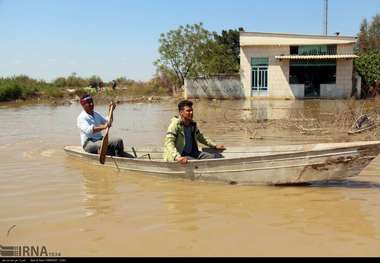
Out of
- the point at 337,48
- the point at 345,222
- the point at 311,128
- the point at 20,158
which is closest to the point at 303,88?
the point at 337,48

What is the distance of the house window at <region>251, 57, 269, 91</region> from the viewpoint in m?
30.2

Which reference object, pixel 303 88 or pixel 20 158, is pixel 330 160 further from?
pixel 303 88

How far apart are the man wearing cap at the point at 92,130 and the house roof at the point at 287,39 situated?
22.9 m

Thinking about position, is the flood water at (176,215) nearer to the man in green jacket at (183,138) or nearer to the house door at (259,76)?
the man in green jacket at (183,138)

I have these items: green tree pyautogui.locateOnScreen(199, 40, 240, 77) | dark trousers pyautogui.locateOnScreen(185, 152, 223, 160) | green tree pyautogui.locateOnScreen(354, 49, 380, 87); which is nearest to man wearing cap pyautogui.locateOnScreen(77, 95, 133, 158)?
dark trousers pyautogui.locateOnScreen(185, 152, 223, 160)

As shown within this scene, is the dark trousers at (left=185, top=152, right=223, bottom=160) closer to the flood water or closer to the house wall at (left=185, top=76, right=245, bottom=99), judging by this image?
the flood water

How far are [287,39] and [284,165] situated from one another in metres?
25.0

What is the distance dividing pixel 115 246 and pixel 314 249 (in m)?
1.78

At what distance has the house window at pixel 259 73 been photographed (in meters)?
30.2

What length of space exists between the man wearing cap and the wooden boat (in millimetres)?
1263

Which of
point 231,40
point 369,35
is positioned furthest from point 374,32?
point 231,40

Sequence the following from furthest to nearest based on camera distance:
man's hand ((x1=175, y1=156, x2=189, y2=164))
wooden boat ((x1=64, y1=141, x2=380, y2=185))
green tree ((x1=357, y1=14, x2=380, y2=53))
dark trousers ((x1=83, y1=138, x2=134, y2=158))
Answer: green tree ((x1=357, y1=14, x2=380, y2=53))
dark trousers ((x1=83, y1=138, x2=134, y2=158))
man's hand ((x1=175, y1=156, x2=189, y2=164))
wooden boat ((x1=64, y1=141, x2=380, y2=185))

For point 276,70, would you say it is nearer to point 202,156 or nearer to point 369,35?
point 369,35

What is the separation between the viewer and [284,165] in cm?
575
